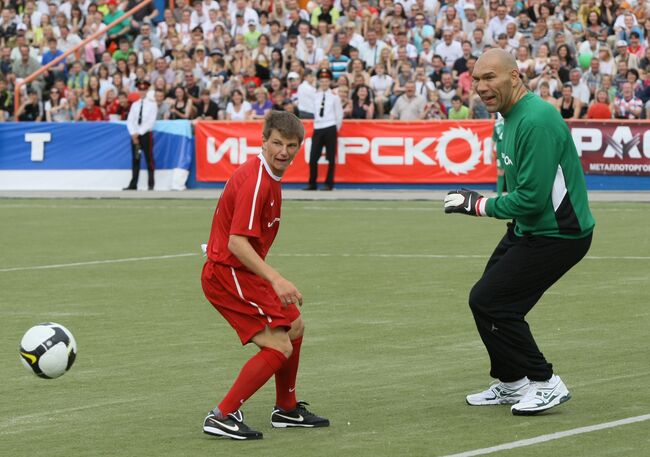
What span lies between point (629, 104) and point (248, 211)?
834 inches

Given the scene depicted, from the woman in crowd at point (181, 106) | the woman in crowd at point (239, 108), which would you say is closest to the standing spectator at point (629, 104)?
the woman in crowd at point (239, 108)

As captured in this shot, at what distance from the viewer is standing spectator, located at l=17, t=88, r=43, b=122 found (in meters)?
32.6

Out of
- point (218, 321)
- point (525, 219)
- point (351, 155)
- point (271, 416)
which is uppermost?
point (525, 219)

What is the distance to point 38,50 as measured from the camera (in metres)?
35.8

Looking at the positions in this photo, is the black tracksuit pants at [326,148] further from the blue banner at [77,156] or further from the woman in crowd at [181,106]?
the woman in crowd at [181,106]

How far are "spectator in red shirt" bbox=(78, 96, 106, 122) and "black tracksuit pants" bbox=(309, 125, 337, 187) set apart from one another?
560 centimetres

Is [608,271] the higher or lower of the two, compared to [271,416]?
lower

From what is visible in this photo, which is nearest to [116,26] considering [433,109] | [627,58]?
[433,109]

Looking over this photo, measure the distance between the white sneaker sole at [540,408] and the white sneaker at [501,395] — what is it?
0.29m

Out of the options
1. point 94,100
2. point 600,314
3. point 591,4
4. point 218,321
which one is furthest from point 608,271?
point 94,100

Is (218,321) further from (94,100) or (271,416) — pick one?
(94,100)

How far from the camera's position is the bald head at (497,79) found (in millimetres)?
8422

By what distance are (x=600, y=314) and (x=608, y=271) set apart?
3.41 meters

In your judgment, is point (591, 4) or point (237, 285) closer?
point (237, 285)
